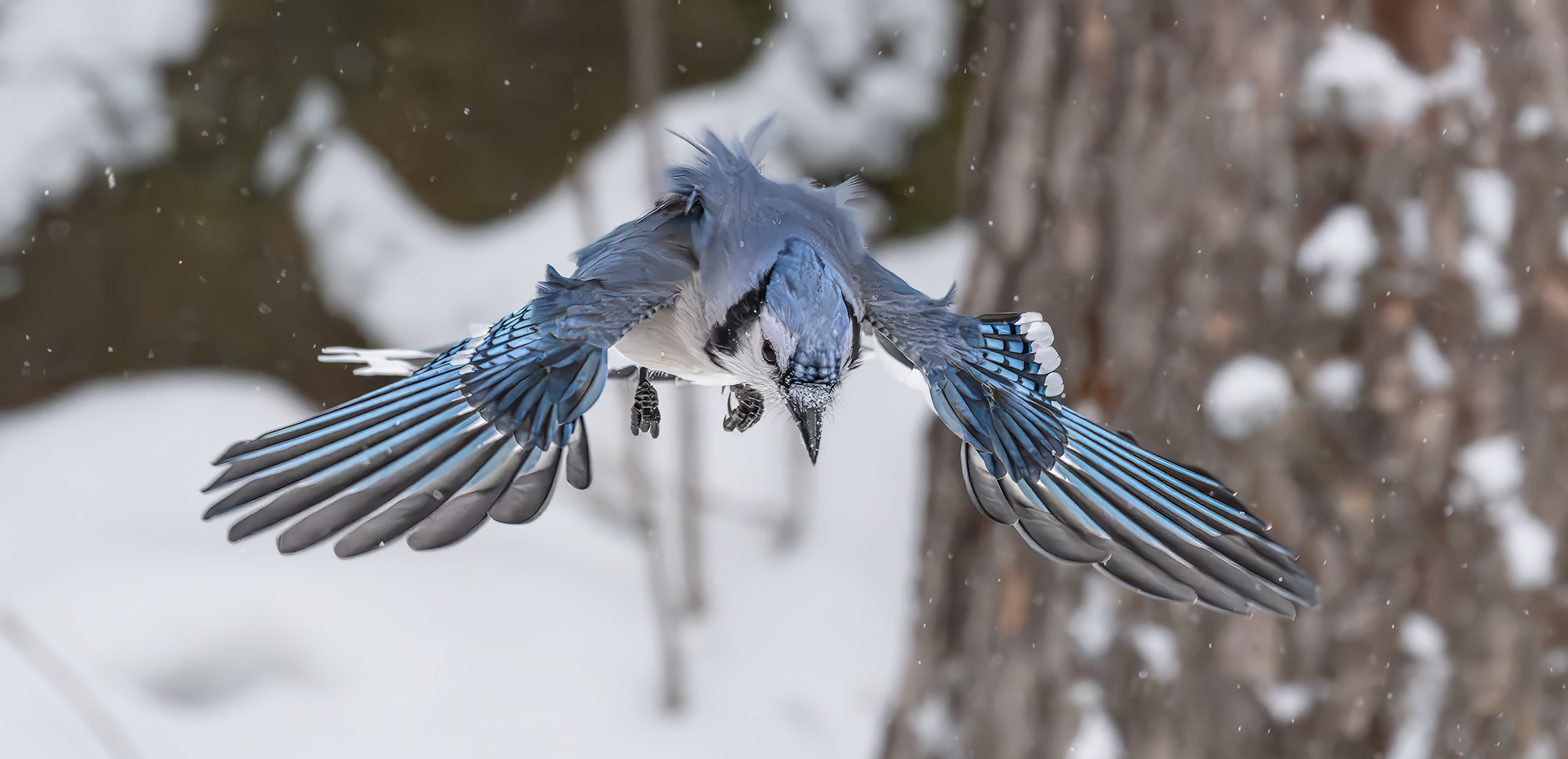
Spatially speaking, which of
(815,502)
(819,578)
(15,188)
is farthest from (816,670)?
(15,188)

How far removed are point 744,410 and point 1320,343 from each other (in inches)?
33.9

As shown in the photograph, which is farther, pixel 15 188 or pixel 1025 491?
pixel 15 188

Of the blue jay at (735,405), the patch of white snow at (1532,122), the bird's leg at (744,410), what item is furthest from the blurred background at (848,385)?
the bird's leg at (744,410)

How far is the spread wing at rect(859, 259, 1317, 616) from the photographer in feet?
3.31

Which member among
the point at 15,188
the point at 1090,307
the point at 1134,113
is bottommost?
the point at 1090,307

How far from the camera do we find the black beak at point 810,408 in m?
0.92

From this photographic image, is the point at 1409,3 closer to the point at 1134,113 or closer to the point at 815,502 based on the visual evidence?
the point at 1134,113

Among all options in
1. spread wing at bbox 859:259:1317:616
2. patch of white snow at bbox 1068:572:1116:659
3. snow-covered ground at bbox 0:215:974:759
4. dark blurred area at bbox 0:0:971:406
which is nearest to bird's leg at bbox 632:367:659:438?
spread wing at bbox 859:259:1317:616

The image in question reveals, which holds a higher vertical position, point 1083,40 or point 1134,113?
point 1083,40

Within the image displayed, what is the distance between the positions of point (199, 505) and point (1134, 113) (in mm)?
2814

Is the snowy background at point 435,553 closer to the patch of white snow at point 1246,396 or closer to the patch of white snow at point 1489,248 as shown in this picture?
the patch of white snow at point 1246,396

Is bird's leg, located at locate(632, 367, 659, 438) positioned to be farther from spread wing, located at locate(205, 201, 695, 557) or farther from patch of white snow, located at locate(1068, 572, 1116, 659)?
patch of white snow, located at locate(1068, 572, 1116, 659)

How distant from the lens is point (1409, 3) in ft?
5.10

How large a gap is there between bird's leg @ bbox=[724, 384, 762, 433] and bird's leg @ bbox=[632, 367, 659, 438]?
0.30 ft
